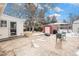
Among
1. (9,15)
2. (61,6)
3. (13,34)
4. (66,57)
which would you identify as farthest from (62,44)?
(9,15)

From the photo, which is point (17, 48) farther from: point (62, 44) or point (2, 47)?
point (62, 44)

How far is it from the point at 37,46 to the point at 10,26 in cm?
45

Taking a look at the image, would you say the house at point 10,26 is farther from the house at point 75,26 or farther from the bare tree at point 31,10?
the house at point 75,26

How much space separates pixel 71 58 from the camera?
6.83ft

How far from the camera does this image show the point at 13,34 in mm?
2145

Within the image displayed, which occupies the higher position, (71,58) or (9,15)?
(9,15)

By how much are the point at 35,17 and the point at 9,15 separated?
35 cm

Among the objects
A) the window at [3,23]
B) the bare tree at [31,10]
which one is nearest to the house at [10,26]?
the window at [3,23]

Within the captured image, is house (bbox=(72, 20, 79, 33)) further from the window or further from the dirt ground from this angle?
the window

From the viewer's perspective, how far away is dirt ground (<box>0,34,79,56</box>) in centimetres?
210

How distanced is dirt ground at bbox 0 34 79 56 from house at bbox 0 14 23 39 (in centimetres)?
10

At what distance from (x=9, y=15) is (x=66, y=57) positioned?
933 mm

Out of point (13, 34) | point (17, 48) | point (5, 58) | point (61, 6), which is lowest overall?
point (5, 58)

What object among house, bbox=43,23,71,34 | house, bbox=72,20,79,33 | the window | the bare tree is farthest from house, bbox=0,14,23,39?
house, bbox=72,20,79,33
